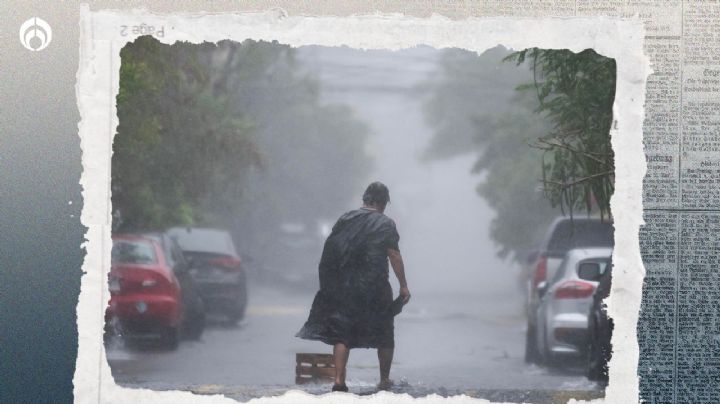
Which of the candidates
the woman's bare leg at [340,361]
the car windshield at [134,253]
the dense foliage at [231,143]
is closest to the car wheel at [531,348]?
the woman's bare leg at [340,361]

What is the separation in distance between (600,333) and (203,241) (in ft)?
6.65

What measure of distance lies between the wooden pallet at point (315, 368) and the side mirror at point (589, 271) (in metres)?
1.32

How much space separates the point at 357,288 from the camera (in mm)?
10375

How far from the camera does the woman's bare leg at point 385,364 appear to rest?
10.5 metres

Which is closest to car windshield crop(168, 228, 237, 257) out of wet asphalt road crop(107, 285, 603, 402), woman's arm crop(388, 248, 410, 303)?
wet asphalt road crop(107, 285, 603, 402)

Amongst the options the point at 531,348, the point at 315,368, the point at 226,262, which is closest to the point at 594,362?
the point at 531,348

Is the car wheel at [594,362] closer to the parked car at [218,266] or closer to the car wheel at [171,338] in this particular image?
the parked car at [218,266]

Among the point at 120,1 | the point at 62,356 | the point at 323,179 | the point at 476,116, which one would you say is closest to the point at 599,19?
the point at 476,116

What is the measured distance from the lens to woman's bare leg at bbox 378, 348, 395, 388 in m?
10.5

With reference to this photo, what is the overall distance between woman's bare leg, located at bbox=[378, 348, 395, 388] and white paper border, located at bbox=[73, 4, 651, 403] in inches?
5.4

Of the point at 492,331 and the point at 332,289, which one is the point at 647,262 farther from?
the point at 332,289

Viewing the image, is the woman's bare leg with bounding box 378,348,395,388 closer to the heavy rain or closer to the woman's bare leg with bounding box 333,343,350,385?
the heavy rain

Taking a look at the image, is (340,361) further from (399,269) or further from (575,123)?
(575,123)

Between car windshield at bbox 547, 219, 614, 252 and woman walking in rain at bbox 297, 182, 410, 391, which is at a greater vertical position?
car windshield at bbox 547, 219, 614, 252
